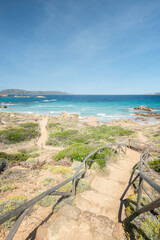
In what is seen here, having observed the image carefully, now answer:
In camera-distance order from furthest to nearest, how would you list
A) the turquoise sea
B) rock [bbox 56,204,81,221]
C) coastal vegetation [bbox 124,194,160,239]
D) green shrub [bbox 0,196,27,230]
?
the turquoise sea → green shrub [bbox 0,196,27,230] → rock [bbox 56,204,81,221] → coastal vegetation [bbox 124,194,160,239]

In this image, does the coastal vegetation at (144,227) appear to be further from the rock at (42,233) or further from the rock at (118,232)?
the rock at (42,233)

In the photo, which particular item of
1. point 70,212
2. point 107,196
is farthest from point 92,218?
point 107,196

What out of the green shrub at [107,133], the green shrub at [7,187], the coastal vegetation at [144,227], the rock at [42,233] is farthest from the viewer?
the green shrub at [107,133]

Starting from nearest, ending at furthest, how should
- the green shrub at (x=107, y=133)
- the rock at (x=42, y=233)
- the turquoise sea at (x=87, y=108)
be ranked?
the rock at (x=42, y=233) < the green shrub at (x=107, y=133) < the turquoise sea at (x=87, y=108)

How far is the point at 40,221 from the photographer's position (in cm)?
391

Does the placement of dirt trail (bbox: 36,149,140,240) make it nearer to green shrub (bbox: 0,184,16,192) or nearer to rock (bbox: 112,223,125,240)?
rock (bbox: 112,223,125,240)

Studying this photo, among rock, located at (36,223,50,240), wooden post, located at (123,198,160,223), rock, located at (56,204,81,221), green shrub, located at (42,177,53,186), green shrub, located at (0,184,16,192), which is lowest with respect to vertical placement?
green shrub, located at (42,177,53,186)

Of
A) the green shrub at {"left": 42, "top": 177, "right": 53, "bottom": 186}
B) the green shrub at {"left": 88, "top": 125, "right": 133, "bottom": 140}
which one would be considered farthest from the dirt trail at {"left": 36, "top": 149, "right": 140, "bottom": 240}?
the green shrub at {"left": 88, "top": 125, "right": 133, "bottom": 140}

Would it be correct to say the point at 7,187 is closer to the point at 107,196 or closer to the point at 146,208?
the point at 107,196

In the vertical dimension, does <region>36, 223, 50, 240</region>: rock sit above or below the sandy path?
above

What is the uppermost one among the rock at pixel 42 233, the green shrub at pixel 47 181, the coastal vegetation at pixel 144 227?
the coastal vegetation at pixel 144 227

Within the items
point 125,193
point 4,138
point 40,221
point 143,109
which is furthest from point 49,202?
point 143,109

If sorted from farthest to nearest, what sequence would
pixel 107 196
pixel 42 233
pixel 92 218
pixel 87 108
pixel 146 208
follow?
1. pixel 87 108
2. pixel 107 196
3. pixel 92 218
4. pixel 42 233
5. pixel 146 208

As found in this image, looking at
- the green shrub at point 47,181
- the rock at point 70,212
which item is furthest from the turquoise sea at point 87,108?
the rock at point 70,212
